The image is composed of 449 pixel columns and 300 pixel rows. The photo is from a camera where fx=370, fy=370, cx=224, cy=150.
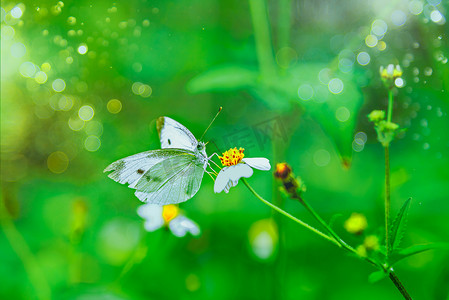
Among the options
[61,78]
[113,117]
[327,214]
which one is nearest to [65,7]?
[61,78]

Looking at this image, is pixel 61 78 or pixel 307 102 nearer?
pixel 307 102

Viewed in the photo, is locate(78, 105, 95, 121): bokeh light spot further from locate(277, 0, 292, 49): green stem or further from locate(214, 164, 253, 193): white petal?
locate(214, 164, 253, 193): white petal

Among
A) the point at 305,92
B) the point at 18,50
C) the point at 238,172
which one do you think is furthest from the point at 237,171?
the point at 18,50

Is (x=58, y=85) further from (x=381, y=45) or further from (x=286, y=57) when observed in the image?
(x=381, y=45)

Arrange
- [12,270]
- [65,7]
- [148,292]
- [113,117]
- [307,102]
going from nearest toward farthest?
[307,102] → [65,7] → [148,292] → [12,270] → [113,117]

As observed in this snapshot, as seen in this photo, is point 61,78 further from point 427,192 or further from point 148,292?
point 427,192

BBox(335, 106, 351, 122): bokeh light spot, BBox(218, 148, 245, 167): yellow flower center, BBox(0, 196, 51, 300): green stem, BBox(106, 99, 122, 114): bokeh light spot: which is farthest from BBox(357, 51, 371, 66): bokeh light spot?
BBox(0, 196, 51, 300): green stem

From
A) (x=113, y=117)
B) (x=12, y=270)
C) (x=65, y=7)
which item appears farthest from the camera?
(x=113, y=117)
